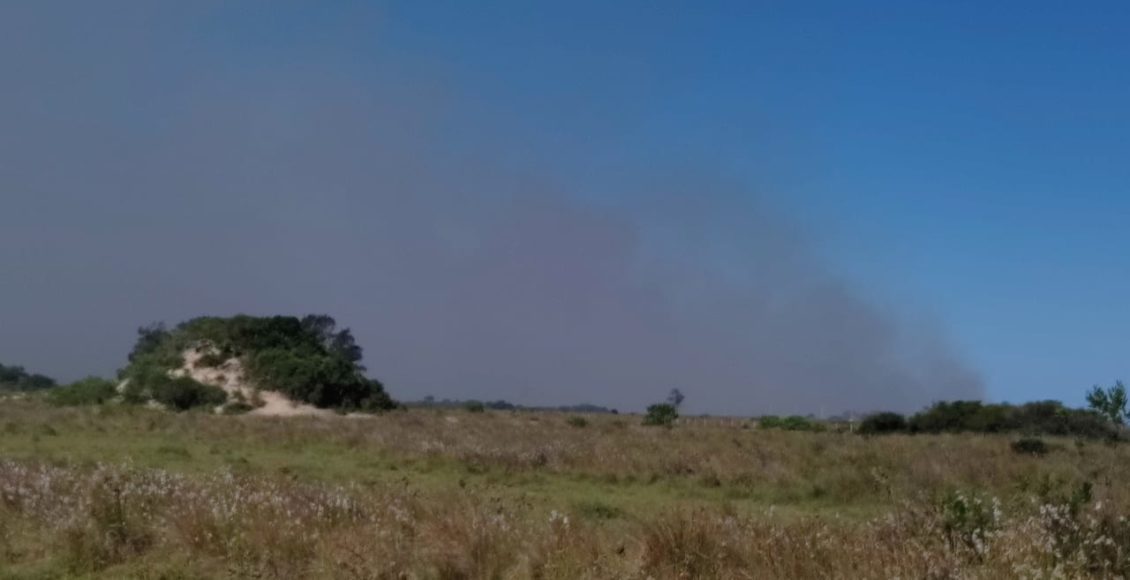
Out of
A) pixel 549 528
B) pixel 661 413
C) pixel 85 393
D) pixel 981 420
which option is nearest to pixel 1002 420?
pixel 981 420

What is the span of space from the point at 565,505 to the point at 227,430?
17639 mm

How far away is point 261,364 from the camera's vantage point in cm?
5209

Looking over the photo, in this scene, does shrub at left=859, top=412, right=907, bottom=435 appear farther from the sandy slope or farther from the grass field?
the grass field

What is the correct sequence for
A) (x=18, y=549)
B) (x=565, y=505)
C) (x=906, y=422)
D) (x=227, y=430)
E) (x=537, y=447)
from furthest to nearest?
1. (x=906, y=422)
2. (x=227, y=430)
3. (x=537, y=447)
4. (x=565, y=505)
5. (x=18, y=549)

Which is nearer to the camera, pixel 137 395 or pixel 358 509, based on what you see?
pixel 358 509

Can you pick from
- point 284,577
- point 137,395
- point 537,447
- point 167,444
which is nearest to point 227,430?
point 167,444

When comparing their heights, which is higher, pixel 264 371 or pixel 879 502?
pixel 264 371

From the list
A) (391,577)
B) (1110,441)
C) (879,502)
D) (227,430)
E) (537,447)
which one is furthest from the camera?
(1110,441)

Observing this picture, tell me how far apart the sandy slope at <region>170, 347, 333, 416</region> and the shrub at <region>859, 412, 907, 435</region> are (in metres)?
25.2

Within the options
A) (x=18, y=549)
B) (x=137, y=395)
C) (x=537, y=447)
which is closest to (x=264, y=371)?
(x=137, y=395)

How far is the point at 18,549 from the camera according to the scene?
9188 millimetres

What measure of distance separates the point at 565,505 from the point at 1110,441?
24354mm

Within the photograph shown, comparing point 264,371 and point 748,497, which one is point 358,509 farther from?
point 264,371

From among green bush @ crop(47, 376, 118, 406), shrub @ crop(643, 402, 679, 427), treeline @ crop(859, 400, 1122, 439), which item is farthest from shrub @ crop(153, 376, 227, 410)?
treeline @ crop(859, 400, 1122, 439)
